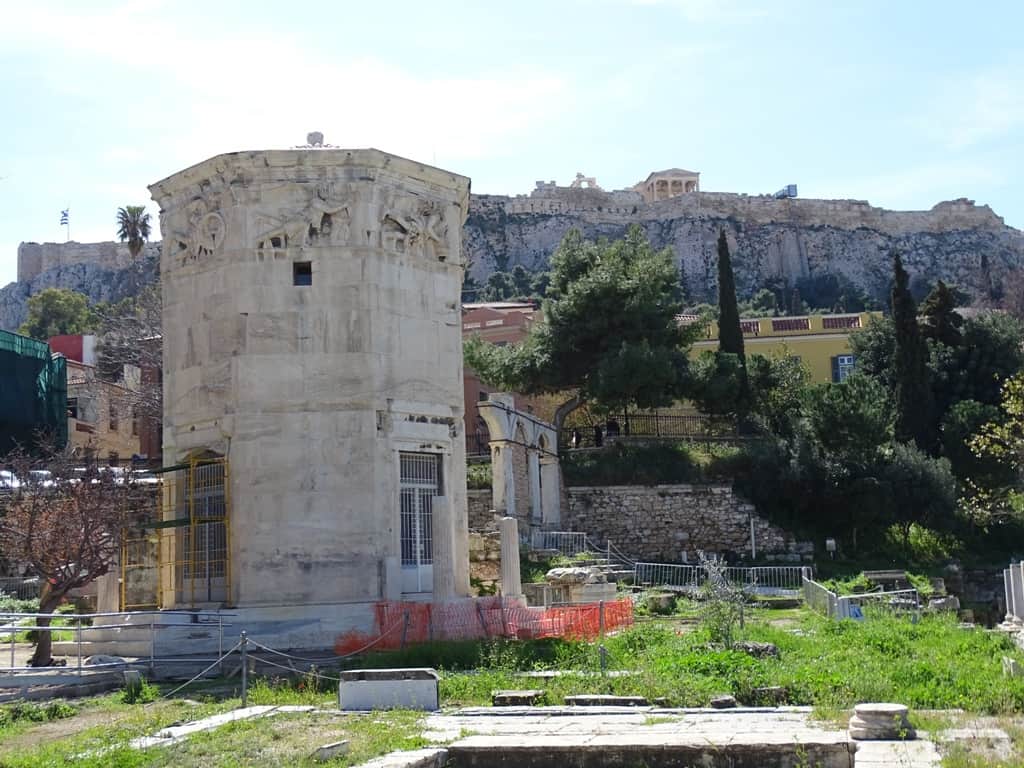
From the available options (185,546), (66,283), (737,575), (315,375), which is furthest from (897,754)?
(66,283)

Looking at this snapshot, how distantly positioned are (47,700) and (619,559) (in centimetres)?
2392

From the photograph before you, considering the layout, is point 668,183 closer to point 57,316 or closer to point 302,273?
point 57,316

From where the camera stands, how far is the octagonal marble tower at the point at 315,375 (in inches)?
734

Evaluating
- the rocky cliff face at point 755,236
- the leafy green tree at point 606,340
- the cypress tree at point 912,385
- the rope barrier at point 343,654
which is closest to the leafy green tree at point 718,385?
the leafy green tree at point 606,340

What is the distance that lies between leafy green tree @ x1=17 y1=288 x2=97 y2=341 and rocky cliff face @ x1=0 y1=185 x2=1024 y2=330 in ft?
62.0

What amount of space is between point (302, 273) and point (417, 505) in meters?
4.13

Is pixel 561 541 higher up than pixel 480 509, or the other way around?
pixel 480 509

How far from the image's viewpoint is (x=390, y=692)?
1254 centimetres

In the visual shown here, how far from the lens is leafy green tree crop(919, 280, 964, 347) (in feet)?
156

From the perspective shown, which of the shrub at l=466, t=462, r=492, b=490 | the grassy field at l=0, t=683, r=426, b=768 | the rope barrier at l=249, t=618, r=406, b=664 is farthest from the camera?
the shrub at l=466, t=462, r=492, b=490

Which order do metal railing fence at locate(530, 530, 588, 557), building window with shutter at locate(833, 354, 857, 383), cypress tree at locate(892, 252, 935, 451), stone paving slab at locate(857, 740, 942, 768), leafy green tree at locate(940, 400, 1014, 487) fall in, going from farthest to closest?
building window with shutter at locate(833, 354, 857, 383), cypress tree at locate(892, 252, 935, 451), leafy green tree at locate(940, 400, 1014, 487), metal railing fence at locate(530, 530, 588, 557), stone paving slab at locate(857, 740, 942, 768)

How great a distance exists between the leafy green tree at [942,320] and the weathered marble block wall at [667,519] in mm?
13646

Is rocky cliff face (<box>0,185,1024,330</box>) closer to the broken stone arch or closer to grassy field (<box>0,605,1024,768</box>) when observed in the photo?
the broken stone arch

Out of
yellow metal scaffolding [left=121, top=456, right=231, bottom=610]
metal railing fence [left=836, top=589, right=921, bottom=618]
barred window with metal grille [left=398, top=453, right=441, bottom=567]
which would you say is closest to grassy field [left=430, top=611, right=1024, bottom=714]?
barred window with metal grille [left=398, top=453, right=441, bottom=567]
